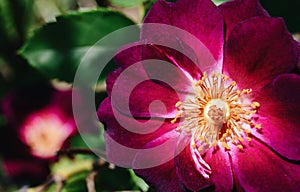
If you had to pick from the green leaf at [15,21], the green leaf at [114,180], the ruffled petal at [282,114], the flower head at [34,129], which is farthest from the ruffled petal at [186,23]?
the green leaf at [15,21]

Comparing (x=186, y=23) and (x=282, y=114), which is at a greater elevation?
(x=186, y=23)

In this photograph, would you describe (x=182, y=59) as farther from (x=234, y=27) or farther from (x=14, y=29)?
(x=14, y=29)

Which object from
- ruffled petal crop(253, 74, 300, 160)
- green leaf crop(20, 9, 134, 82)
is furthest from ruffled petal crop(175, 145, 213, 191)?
green leaf crop(20, 9, 134, 82)

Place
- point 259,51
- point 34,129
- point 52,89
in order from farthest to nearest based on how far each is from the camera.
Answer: point 34,129, point 52,89, point 259,51

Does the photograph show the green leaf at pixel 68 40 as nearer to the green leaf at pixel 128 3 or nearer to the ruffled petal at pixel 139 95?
the green leaf at pixel 128 3

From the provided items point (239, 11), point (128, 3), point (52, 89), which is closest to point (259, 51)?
point (239, 11)

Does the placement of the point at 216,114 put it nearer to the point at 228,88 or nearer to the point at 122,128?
the point at 228,88
